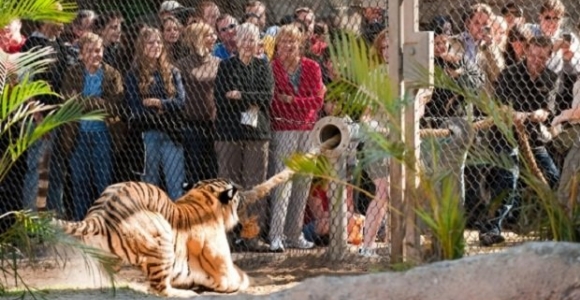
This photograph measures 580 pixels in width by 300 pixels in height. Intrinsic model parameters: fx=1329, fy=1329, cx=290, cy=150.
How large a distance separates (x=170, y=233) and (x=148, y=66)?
1.96 meters

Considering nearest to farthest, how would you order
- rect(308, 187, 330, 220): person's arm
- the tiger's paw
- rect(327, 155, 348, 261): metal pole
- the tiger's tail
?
the tiger's tail
the tiger's paw
rect(327, 155, 348, 261): metal pole
rect(308, 187, 330, 220): person's arm

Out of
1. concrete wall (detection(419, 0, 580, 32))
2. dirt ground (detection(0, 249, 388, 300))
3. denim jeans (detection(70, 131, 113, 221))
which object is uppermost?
concrete wall (detection(419, 0, 580, 32))

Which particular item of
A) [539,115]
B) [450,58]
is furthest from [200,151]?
[539,115]

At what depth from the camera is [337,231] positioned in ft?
30.6

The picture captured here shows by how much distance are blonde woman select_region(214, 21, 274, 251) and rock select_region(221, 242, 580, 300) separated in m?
4.36

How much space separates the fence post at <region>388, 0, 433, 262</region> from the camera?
731 centimetres

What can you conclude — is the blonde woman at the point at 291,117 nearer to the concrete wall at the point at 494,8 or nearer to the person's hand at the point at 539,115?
the concrete wall at the point at 494,8

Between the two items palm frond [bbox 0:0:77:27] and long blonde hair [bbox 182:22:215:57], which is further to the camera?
long blonde hair [bbox 182:22:215:57]

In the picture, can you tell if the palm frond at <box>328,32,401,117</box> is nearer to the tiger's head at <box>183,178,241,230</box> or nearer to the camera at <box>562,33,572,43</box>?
the camera at <box>562,33,572,43</box>

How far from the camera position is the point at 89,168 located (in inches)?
421

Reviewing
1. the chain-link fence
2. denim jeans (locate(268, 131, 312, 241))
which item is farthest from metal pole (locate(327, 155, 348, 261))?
denim jeans (locate(268, 131, 312, 241))

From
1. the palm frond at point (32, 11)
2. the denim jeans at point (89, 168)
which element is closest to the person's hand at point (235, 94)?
the denim jeans at point (89, 168)

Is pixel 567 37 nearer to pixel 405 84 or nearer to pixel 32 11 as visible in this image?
pixel 405 84

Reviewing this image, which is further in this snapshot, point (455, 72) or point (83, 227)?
point (455, 72)
